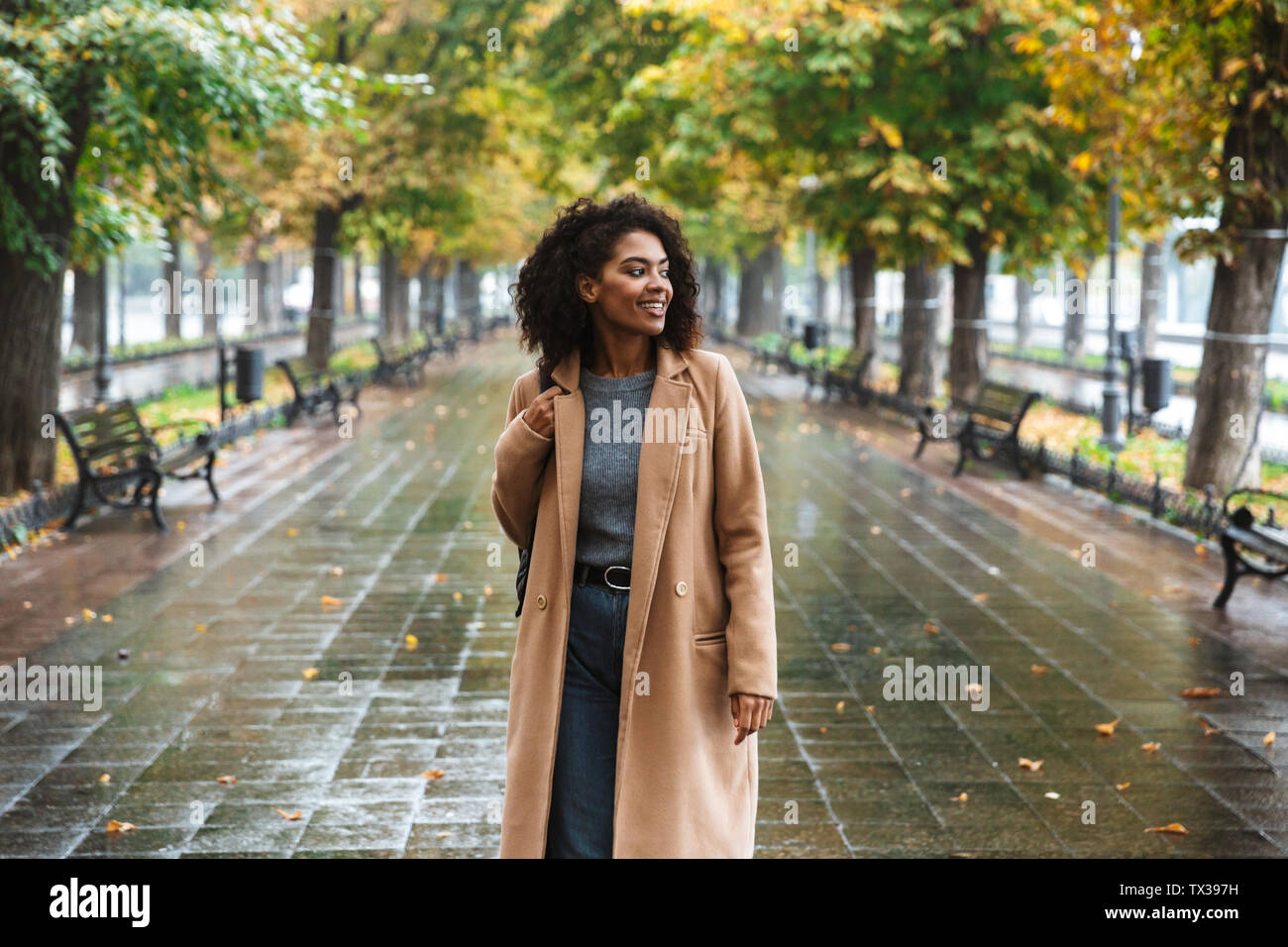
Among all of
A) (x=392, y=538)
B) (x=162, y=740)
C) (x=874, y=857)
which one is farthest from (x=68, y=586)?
(x=874, y=857)

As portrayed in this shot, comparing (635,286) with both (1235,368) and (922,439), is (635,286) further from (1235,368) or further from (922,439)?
(922,439)

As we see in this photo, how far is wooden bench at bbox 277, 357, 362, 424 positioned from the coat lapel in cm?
1648

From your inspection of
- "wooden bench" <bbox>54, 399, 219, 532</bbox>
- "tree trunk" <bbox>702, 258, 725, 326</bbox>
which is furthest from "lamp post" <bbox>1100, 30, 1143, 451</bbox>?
"tree trunk" <bbox>702, 258, 725, 326</bbox>

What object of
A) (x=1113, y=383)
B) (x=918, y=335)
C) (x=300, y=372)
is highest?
(x=918, y=335)

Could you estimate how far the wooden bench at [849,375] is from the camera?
Answer: 24.1 metres

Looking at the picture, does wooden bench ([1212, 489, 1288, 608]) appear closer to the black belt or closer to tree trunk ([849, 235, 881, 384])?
the black belt

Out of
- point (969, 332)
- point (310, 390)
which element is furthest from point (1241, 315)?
point (310, 390)

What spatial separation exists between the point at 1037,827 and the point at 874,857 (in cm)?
68

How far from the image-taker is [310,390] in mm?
21234

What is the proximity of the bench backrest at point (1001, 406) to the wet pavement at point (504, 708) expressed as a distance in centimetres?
319

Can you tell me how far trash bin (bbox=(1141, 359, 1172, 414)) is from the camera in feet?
52.1

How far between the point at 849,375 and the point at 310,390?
919 cm

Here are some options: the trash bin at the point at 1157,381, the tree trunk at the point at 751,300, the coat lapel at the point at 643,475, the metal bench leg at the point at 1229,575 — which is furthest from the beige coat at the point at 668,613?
the tree trunk at the point at 751,300

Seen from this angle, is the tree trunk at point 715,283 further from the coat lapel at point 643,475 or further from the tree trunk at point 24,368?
the coat lapel at point 643,475
